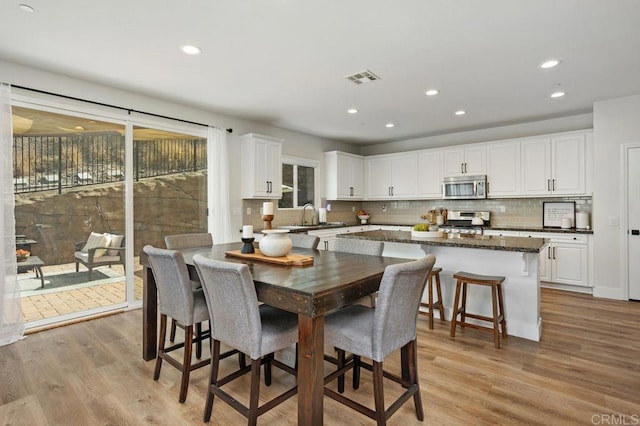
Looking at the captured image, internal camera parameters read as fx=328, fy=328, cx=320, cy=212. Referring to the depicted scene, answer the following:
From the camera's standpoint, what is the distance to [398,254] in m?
3.87

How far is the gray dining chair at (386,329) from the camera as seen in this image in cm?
167

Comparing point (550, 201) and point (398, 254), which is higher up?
point (550, 201)

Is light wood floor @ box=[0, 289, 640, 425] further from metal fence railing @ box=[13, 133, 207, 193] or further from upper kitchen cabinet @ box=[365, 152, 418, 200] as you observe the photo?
upper kitchen cabinet @ box=[365, 152, 418, 200]

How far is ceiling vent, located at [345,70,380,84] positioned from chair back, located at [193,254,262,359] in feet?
8.50

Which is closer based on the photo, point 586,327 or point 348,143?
point 586,327

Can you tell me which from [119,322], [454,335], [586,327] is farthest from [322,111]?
[586,327]

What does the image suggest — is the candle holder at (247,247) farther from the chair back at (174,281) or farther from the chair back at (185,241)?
the chair back at (185,241)

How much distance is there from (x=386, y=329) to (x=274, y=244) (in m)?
1.06

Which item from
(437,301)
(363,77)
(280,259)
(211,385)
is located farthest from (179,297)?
(363,77)

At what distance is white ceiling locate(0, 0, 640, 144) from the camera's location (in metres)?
2.34

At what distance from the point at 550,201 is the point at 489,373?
13.0 feet

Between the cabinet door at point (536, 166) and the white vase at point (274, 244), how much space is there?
180 inches

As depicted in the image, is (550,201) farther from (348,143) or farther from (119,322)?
(119,322)

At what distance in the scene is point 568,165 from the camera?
489cm
